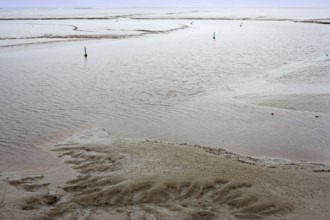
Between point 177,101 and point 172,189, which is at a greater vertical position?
point 177,101

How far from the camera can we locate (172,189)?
21.4ft

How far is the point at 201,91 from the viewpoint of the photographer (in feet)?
49.4

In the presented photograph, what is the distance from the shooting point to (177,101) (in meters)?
13.5

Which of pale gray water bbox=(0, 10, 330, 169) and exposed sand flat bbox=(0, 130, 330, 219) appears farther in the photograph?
pale gray water bbox=(0, 10, 330, 169)

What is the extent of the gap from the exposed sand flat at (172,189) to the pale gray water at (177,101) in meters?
1.31

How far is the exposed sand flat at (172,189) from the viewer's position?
582 centimetres

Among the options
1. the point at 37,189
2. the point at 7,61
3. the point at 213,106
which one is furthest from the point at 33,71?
the point at 37,189

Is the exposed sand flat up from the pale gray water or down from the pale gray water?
down

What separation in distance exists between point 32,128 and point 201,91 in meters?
7.44

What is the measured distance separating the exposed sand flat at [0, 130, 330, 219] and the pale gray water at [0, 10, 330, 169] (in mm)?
1313

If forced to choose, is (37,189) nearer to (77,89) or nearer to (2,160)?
(2,160)

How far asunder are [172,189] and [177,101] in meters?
7.22

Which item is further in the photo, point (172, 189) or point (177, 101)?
point (177, 101)

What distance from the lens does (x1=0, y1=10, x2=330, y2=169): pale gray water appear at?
9.59m
